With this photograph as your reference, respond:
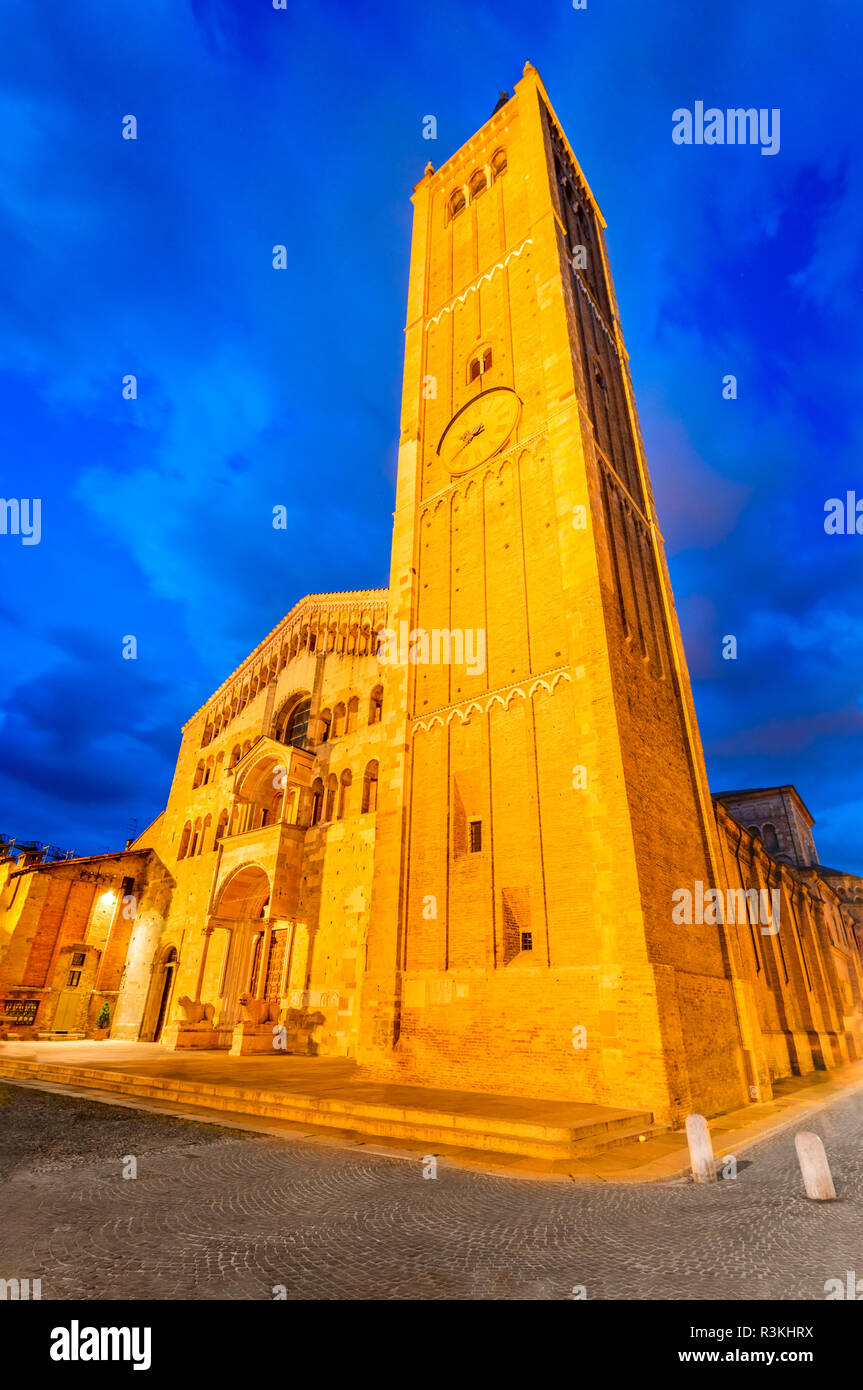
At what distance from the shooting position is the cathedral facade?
Answer: 1110 centimetres

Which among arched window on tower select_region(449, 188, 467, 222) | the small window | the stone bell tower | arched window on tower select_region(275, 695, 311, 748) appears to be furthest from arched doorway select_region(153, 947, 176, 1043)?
arched window on tower select_region(449, 188, 467, 222)

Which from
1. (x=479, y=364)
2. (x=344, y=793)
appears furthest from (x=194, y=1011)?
(x=479, y=364)

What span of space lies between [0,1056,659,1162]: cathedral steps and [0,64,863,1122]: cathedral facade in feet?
4.60

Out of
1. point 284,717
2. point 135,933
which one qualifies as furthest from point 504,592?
point 135,933

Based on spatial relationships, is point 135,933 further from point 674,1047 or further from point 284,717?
point 674,1047

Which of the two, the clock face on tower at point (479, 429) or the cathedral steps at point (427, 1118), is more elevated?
the clock face on tower at point (479, 429)

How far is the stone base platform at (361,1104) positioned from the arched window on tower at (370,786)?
6.98 meters

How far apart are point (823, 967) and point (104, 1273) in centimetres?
3358

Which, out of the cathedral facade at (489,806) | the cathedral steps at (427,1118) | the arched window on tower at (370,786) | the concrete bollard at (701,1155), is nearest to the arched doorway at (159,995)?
the cathedral facade at (489,806)

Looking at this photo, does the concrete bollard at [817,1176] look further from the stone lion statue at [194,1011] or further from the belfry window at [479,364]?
the belfry window at [479,364]

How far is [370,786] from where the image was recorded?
1958cm

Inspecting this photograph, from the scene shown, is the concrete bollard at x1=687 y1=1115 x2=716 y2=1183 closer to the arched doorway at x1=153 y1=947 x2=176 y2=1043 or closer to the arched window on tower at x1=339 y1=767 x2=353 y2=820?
the arched window on tower at x1=339 y1=767 x2=353 y2=820

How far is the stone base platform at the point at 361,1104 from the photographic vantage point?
7.37 m

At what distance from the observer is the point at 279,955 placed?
2038 centimetres
